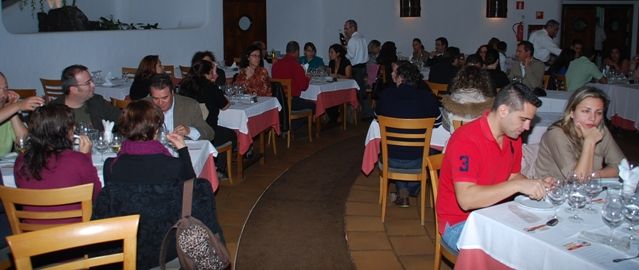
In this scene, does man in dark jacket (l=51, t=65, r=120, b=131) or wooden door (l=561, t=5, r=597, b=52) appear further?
wooden door (l=561, t=5, r=597, b=52)

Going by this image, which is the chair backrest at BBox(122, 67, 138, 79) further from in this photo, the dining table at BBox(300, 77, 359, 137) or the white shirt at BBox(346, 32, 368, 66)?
the white shirt at BBox(346, 32, 368, 66)

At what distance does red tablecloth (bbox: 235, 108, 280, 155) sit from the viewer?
5.82 m

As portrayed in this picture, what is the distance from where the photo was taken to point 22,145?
380 cm

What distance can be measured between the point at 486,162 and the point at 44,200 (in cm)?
197

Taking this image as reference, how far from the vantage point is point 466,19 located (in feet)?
43.6

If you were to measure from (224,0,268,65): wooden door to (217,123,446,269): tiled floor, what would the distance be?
570 cm

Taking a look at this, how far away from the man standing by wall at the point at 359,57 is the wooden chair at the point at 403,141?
14.7 feet

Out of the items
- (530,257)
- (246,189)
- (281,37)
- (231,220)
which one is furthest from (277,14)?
(530,257)

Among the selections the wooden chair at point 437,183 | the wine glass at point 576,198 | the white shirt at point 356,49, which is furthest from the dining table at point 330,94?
the wine glass at point 576,198

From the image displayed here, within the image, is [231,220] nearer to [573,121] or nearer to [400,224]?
[400,224]

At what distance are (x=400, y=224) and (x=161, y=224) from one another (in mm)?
2369

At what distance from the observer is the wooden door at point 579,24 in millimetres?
14609

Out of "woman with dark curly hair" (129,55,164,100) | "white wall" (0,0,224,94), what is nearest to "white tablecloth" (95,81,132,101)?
"white wall" (0,0,224,94)

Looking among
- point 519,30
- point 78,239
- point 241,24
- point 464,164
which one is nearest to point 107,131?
point 78,239
